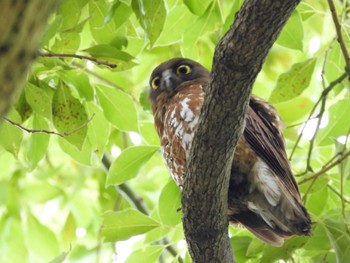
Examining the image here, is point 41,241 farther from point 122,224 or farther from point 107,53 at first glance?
point 107,53

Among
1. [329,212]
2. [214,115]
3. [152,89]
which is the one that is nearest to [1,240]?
[152,89]

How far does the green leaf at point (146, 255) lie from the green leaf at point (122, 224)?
112 millimetres

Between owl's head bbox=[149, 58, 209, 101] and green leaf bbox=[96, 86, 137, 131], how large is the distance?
610 millimetres

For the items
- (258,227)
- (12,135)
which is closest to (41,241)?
(258,227)

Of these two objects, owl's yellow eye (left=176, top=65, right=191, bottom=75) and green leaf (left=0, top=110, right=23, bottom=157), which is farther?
owl's yellow eye (left=176, top=65, right=191, bottom=75)

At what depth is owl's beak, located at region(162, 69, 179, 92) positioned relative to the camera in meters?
3.96

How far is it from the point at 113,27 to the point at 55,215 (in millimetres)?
3478

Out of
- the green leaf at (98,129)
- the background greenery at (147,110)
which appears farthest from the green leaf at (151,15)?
the green leaf at (98,129)

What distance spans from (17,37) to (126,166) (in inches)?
99.4

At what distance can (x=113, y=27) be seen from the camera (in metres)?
3.13

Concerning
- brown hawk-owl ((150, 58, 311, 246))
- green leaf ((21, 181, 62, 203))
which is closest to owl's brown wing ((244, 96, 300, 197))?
brown hawk-owl ((150, 58, 311, 246))

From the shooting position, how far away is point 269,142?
330 cm

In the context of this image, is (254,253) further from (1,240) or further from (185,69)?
(1,240)

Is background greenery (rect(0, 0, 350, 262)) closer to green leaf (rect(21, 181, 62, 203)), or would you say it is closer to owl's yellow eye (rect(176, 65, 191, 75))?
owl's yellow eye (rect(176, 65, 191, 75))
